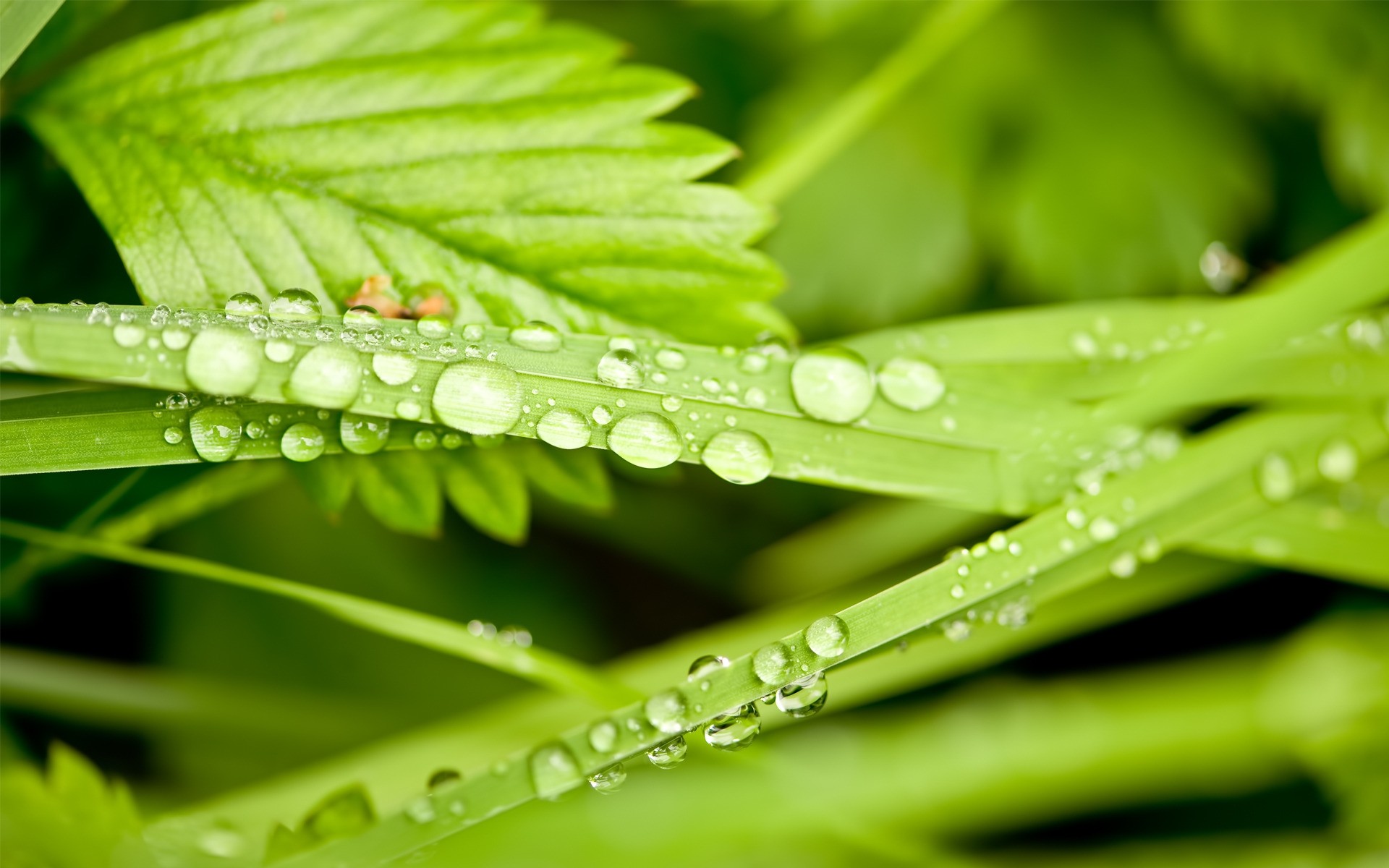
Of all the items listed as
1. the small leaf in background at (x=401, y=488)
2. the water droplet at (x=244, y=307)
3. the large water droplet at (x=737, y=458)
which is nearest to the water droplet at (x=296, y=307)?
the water droplet at (x=244, y=307)

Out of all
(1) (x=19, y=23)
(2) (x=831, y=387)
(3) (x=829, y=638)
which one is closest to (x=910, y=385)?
(2) (x=831, y=387)

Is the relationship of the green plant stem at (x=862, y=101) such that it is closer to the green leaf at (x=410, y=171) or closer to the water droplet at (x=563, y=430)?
the green leaf at (x=410, y=171)

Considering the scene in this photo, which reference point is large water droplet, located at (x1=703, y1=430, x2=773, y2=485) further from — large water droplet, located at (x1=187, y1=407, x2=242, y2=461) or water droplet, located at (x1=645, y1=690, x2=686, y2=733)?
large water droplet, located at (x1=187, y1=407, x2=242, y2=461)

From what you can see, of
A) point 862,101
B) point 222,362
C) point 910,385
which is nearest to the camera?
point 222,362

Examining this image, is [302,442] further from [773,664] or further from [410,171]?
[773,664]

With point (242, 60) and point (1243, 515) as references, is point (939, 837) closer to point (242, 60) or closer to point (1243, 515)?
point (1243, 515)

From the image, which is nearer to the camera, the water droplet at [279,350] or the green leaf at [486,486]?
the water droplet at [279,350]
